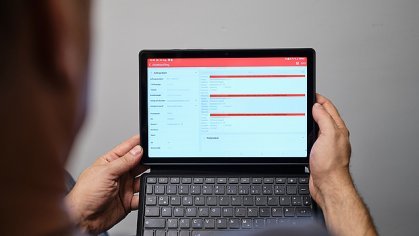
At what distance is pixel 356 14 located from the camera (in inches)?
35.5

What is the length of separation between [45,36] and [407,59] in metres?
0.87

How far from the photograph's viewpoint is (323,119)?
0.70 m

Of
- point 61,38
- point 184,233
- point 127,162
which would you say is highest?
point 61,38

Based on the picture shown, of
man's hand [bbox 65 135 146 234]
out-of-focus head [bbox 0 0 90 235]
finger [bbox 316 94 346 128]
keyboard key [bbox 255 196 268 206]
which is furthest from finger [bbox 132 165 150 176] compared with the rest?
out-of-focus head [bbox 0 0 90 235]

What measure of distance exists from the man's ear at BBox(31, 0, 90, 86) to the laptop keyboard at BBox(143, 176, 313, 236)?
0.52 m

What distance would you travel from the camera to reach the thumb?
732 mm

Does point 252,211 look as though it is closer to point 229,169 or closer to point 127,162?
point 229,169

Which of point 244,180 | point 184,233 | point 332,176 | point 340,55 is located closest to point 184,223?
point 184,233

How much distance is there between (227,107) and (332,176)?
7.9 inches

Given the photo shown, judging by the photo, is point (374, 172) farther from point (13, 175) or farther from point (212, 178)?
point (13, 175)

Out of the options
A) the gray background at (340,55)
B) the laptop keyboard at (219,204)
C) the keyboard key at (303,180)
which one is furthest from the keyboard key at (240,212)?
the gray background at (340,55)

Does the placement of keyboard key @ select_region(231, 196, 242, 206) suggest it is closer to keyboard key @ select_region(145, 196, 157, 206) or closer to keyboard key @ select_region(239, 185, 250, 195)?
keyboard key @ select_region(239, 185, 250, 195)

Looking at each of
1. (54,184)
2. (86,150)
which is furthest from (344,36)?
(54,184)

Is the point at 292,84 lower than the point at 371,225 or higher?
higher
